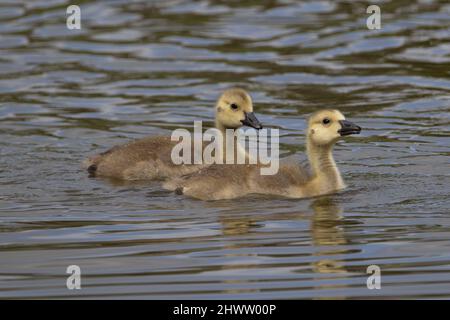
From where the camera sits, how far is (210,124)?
45.0 ft

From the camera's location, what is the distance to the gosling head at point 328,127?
34.6 ft

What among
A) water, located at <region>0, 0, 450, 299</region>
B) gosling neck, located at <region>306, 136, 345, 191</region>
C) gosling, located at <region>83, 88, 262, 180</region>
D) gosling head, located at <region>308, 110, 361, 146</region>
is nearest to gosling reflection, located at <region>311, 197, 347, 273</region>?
water, located at <region>0, 0, 450, 299</region>

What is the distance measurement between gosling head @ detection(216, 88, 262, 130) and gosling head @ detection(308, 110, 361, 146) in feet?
2.23

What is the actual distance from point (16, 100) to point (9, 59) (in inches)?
84.0

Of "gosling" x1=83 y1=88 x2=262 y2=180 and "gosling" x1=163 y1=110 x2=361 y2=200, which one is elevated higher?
"gosling" x1=83 y1=88 x2=262 y2=180

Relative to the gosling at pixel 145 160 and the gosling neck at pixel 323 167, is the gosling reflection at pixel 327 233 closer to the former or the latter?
the gosling neck at pixel 323 167

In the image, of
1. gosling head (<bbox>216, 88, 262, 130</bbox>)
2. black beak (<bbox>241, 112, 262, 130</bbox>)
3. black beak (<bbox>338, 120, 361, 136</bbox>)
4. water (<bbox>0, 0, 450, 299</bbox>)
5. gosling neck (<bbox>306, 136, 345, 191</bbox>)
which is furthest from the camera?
gosling head (<bbox>216, 88, 262, 130</bbox>)

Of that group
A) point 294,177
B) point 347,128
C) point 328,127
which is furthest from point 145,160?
point 347,128

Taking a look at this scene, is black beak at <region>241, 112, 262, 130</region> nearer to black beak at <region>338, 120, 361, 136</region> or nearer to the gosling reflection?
black beak at <region>338, 120, 361, 136</region>

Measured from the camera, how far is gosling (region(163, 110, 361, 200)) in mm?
10570

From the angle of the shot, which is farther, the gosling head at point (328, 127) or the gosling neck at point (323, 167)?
the gosling neck at point (323, 167)

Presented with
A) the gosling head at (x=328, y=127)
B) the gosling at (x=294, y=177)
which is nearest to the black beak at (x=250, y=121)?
the gosling at (x=294, y=177)
